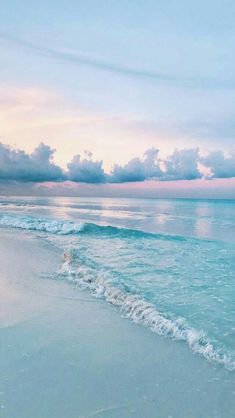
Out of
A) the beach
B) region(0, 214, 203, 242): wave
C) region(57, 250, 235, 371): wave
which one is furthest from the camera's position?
region(0, 214, 203, 242): wave

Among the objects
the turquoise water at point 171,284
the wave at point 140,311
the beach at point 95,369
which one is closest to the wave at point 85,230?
the turquoise water at point 171,284

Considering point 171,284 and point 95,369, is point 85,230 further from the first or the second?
point 95,369

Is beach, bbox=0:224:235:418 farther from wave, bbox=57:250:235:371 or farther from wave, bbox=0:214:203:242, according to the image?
wave, bbox=0:214:203:242

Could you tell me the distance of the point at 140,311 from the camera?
7.74 meters

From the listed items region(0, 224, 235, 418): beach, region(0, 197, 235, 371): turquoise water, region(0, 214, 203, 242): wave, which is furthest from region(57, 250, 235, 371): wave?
region(0, 214, 203, 242): wave

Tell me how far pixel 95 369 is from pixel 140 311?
274cm

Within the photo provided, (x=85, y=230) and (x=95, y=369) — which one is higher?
(x=95, y=369)

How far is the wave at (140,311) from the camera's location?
5.85 meters

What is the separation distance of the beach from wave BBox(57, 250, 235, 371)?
0.20 m

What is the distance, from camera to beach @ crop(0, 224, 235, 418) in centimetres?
423

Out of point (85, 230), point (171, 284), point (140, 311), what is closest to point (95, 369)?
point (140, 311)

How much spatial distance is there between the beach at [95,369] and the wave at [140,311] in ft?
0.67

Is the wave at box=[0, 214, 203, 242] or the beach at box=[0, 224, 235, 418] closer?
the beach at box=[0, 224, 235, 418]

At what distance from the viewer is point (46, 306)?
7.68m
